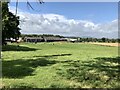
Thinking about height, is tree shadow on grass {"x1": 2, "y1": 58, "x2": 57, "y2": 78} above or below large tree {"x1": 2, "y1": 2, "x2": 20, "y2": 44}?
below

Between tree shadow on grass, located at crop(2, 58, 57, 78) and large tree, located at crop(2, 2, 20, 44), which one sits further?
large tree, located at crop(2, 2, 20, 44)

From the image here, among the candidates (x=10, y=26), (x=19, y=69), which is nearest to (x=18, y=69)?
(x=19, y=69)

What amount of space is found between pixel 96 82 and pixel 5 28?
157ft

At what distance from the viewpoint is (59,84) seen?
48.8 feet

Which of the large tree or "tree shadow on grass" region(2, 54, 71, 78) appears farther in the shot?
the large tree

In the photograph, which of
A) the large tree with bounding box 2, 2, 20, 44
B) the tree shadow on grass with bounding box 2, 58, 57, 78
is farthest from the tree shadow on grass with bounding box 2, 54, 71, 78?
the large tree with bounding box 2, 2, 20, 44

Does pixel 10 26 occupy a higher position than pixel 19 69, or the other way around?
pixel 10 26

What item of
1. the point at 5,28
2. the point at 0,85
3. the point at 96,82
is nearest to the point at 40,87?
the point at 0,85

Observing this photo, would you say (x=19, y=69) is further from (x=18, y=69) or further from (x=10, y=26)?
(x=10, y=26)

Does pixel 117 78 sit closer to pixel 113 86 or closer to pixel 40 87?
pixel 113 86

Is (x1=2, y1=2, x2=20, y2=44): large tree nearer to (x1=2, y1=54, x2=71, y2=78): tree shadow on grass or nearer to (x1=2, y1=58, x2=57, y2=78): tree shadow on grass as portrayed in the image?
(x1=2, y1=54, x2=71, y2=78): tree shadow on grass

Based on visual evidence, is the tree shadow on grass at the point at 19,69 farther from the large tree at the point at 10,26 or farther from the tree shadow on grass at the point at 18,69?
the large tree at the point at 10,26

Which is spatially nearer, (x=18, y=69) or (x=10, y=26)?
(x=18, y=69)

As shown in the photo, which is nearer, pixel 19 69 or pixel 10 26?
pixel 19 69
